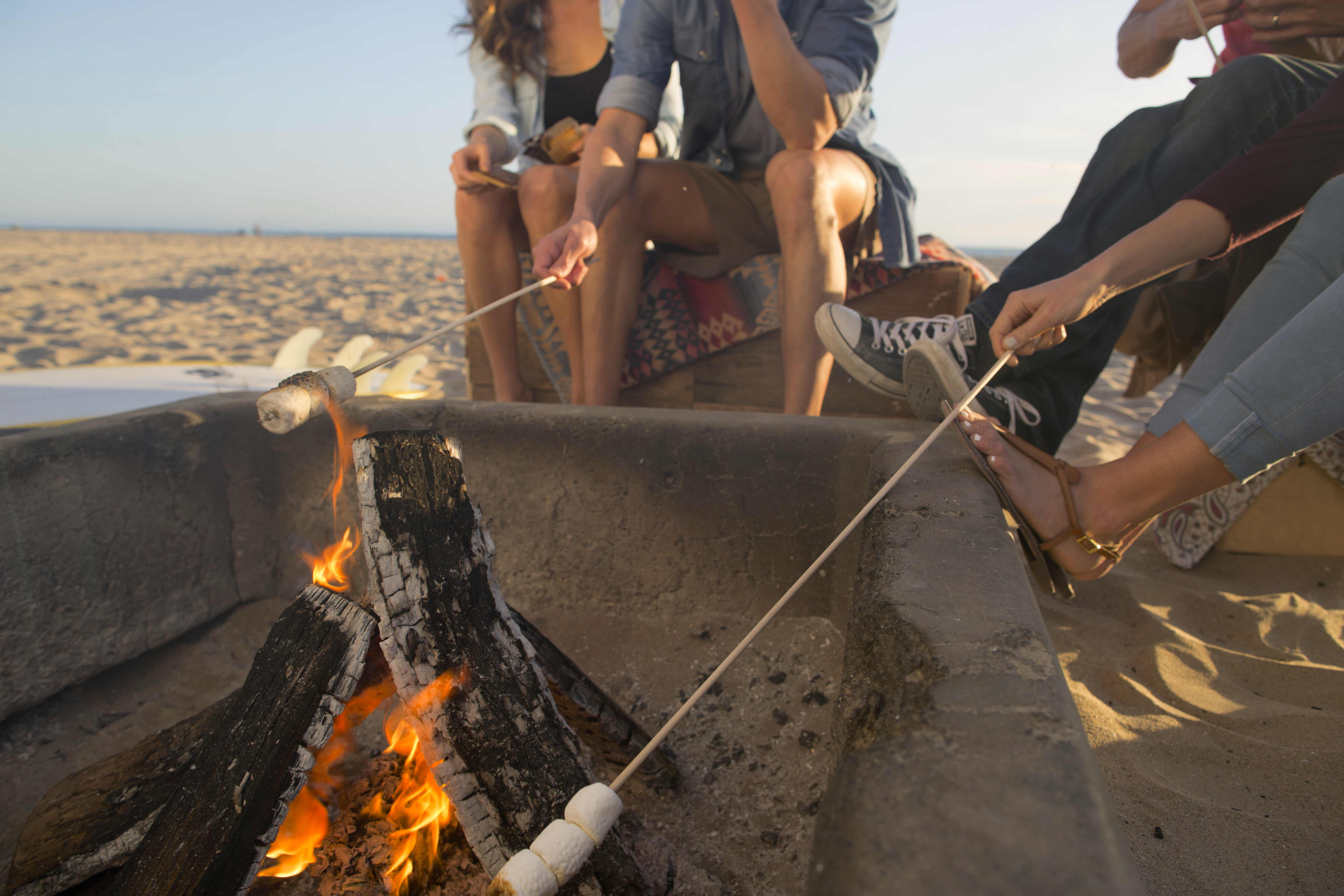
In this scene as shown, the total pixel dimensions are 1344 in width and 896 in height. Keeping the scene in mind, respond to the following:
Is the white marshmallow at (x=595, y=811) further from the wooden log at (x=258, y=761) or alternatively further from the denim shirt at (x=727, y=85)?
the denim shirt at (x=727, y=85)

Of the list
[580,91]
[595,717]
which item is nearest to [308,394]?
[595,717]

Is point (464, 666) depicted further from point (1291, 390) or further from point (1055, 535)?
point (1291, 390)

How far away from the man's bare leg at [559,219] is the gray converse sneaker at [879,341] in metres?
0.82

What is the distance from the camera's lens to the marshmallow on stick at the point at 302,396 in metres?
0.91

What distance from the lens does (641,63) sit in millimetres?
2170

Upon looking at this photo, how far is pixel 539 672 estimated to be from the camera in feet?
3.11

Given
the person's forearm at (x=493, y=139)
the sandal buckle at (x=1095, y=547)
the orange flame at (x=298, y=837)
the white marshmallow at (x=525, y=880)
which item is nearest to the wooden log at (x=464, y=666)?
the white marshmallow at (x=525, y=880)

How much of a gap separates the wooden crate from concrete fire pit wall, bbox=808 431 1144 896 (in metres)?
1.62

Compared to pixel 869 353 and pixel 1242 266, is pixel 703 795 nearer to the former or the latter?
pixel 869 353

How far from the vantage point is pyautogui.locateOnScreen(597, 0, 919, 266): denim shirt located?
207 cm

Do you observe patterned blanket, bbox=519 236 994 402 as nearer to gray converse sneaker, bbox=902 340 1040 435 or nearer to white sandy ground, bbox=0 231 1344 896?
gray converse sneaker, bbox=902 340 1040 435

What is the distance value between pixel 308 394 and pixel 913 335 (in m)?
1.31

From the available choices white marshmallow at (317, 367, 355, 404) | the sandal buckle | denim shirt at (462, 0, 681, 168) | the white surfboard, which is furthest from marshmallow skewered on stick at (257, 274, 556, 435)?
denim shirt at (462, 0, 681, 168)

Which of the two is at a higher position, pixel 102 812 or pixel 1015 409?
pixel 1015 409
